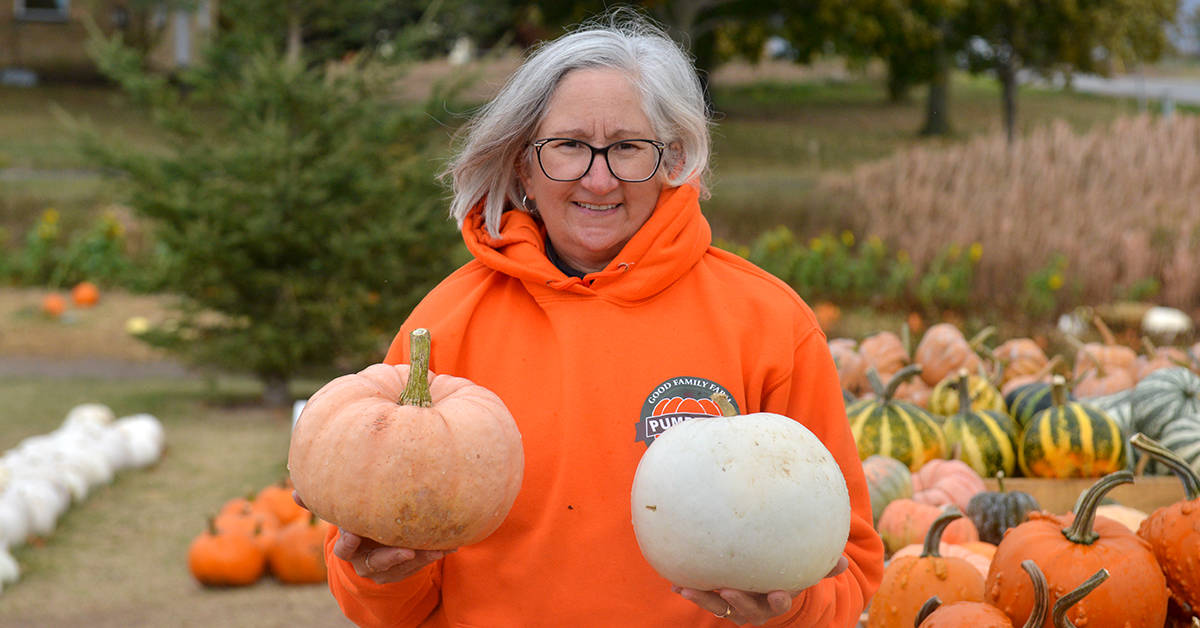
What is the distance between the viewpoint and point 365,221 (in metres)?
8.91

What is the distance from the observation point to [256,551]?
5828 mm

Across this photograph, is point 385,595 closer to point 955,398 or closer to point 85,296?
point 955,398

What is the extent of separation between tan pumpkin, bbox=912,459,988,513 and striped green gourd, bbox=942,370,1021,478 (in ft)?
0.37

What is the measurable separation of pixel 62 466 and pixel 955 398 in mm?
5073

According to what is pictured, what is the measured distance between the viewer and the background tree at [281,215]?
28.1 feet

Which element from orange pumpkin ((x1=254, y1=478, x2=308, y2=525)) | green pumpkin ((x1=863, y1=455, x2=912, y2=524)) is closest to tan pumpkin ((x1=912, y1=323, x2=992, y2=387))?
green pumpkin ((x1=863, y1=455, x2=912, y2=524))

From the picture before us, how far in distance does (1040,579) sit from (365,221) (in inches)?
284

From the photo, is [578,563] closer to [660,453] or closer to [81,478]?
[660,453]

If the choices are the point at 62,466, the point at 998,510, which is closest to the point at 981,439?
the point at 998,510

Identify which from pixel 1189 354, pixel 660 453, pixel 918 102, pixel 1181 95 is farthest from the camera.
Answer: pixel 1181 95

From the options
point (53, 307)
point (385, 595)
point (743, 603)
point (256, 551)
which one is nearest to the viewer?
point (743, 603)

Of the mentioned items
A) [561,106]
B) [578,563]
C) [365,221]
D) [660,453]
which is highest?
[561,106]

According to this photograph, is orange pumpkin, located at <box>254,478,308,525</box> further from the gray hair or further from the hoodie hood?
the hoodie hood

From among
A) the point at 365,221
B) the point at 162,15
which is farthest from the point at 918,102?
the point at 365,221
